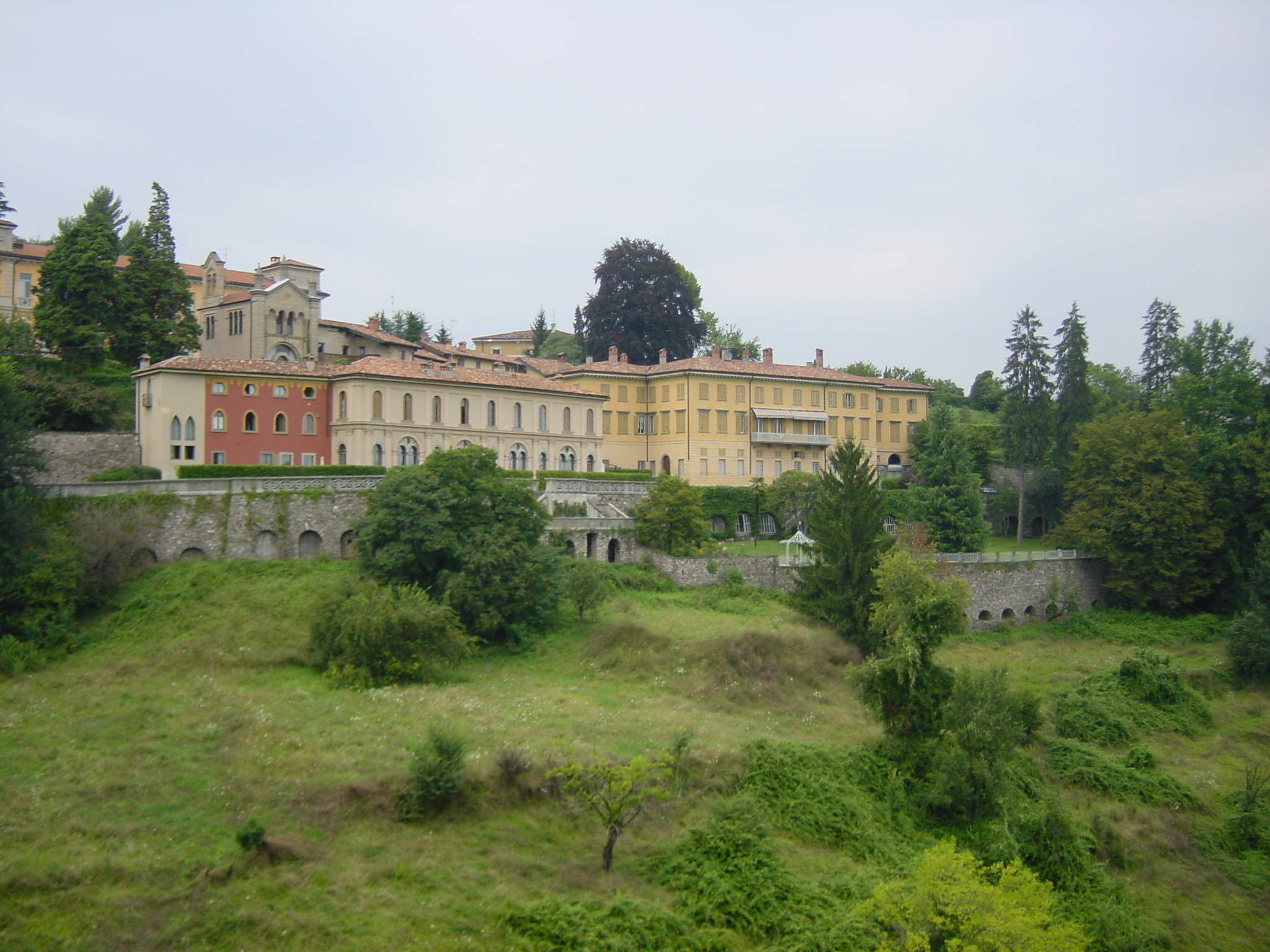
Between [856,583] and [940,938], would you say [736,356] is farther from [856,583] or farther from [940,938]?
[940,938]

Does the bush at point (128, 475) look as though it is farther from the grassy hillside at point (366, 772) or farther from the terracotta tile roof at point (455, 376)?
the terracotta tile roof at point (455, 376)

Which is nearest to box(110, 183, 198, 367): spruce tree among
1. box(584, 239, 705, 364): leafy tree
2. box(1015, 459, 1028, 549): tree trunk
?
box(584, 239, 705, 364): leafy tree

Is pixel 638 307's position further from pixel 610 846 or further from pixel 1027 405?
pixel 610 846

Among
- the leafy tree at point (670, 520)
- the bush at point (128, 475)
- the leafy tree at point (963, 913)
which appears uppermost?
the bush at point (128, 475)

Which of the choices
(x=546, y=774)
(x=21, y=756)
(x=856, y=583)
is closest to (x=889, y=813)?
(x=546, y=774)

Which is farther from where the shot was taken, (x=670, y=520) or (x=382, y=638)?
(x=670, y=520)

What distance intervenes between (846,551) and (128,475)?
27877mm

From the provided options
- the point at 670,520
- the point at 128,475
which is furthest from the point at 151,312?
the point at 670,520

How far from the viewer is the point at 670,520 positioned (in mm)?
44562

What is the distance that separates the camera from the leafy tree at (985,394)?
95.5 meters

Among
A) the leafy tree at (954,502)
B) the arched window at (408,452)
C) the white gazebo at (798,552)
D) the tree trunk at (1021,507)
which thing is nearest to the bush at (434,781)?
the white gazebo at (798,552)

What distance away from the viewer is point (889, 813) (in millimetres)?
26453

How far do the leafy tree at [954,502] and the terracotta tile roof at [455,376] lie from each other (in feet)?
60.5

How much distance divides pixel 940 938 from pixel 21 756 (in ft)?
65.6
